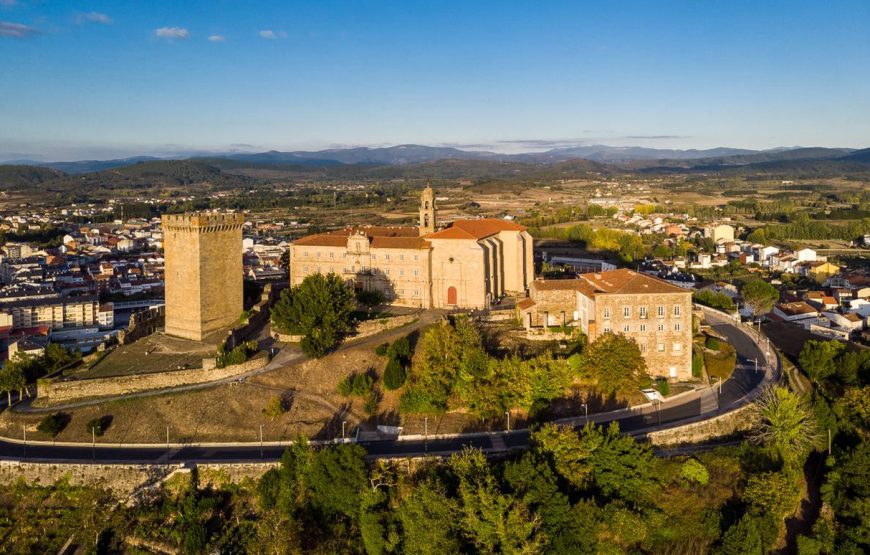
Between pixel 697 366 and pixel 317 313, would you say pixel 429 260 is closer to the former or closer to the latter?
pixel 317 313

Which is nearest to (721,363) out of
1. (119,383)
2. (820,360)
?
(820,360)

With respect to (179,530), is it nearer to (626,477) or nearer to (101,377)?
(101,377)

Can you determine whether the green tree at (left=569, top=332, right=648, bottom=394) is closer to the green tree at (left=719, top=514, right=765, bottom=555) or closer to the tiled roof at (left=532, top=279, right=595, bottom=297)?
the tiled roof at (left=532, top=279, right=595, bottom=297)

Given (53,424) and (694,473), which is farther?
(53,424)

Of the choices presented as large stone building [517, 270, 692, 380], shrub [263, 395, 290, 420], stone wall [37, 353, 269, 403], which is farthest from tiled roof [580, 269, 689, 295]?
stone wall [37, 353, 269, 403]

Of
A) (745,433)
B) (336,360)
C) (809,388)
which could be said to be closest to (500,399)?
(336,360)

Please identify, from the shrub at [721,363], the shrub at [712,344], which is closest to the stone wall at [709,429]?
the shrub at [721,363]

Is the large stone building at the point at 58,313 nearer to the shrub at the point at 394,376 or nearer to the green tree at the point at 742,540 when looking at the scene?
the shrub at the point at 394,376
